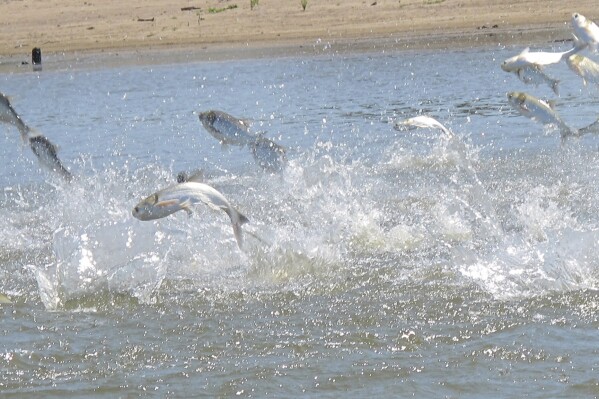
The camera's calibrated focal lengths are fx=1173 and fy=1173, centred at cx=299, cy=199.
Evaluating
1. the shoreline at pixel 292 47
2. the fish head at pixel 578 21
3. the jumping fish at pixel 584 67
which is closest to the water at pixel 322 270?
the jumping fish at pixel 584 67

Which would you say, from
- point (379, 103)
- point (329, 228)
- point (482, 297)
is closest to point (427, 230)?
point (329, 228)

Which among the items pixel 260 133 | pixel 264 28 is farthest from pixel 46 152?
pixel 264 28

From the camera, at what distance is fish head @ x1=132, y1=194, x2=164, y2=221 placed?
7.03m

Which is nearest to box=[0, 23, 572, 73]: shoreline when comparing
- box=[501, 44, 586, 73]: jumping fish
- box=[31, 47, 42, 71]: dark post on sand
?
box=[31, 47, 42, 71]: dark post on sand

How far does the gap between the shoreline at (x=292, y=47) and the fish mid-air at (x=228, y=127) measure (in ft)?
51.5

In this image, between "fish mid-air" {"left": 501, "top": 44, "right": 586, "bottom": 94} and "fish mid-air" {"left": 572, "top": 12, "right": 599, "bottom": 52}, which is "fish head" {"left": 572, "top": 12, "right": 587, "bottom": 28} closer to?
"fish mid-air" {"left": 572, "top": 12, "right": 599, "bottom": 52}

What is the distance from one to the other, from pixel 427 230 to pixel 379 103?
8.51 meters

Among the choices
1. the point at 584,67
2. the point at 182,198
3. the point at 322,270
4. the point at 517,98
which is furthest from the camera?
the point at 517,98

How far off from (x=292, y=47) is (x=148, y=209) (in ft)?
64.9

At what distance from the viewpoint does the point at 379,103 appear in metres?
17.4

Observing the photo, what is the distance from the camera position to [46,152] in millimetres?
9672

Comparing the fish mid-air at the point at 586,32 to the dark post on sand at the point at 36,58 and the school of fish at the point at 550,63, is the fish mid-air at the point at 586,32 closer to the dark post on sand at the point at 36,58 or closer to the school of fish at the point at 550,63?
the school of fish at the point at 550,63

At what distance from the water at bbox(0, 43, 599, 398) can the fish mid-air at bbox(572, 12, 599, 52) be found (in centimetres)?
134

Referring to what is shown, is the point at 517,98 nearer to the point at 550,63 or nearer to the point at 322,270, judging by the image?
the point at 550,63
